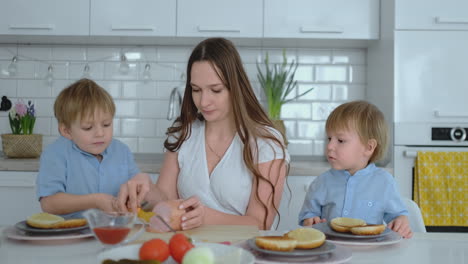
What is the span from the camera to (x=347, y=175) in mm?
1938

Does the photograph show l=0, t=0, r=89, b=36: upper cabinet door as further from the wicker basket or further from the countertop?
the countertop

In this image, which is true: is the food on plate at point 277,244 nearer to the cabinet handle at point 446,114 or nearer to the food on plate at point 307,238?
the food on plate at point 307,238

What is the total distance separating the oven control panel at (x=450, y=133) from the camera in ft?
9.71

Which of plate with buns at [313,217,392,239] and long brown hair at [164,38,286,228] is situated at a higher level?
long brown hair at [164,38,286,228]

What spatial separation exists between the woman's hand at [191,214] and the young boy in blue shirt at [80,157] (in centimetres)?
31

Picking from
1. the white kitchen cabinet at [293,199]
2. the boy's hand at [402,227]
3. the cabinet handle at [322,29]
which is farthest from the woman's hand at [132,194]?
the cabinet handle at [322,29]

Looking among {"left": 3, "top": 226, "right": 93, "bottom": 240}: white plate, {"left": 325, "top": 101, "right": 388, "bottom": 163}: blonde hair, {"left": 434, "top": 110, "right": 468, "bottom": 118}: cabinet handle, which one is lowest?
{"left": 3, "top": 226, "right": 93, "bottom": 240}: white plate

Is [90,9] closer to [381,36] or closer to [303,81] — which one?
[303,81]

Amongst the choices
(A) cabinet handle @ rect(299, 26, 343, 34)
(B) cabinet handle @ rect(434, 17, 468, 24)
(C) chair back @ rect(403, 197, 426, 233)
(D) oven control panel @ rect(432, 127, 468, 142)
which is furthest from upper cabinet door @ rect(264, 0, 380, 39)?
(C) chair back @ rect(403, 197, 426, 233)

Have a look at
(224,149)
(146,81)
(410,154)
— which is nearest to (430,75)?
(410,154)

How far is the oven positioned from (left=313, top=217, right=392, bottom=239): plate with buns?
1.60 m

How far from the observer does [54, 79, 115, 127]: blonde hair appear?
70.3 inches

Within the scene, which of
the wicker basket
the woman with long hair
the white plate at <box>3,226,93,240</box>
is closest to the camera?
the white plate at <box>3,226,93,240</box>

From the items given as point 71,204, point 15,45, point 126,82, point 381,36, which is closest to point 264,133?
point 71,204
